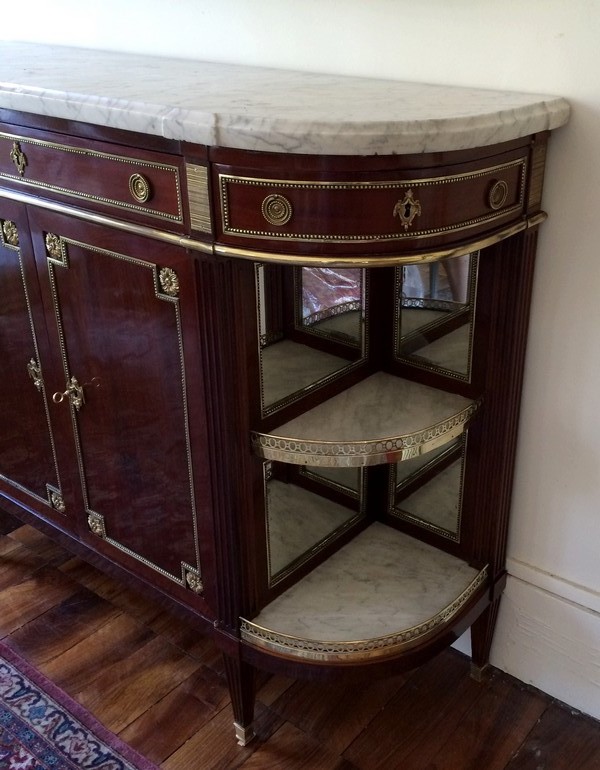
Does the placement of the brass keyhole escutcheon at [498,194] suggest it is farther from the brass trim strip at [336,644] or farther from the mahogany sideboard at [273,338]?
the brass trim strip at [336,644]

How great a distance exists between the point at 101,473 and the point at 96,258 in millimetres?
347

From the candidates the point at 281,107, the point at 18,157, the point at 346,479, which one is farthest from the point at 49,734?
the point at 281,107

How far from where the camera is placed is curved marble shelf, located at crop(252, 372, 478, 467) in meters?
0.95

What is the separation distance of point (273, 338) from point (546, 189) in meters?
0.39

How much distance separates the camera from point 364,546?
1223 mm

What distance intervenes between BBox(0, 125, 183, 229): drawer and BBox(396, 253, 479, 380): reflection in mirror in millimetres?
370

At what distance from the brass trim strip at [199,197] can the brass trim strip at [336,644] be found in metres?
0.54

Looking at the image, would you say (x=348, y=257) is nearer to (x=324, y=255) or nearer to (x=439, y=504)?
(x=324, y=255)

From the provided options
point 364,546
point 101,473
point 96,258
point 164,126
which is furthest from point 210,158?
point 364,546

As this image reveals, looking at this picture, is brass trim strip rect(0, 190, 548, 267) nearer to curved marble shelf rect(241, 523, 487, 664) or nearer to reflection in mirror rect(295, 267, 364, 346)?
reflection in mirror rect(295, 267, 364, 346)

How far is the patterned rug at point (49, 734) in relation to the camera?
3.60 ft

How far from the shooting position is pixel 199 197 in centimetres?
82

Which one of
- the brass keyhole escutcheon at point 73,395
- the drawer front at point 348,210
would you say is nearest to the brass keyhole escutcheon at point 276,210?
the drawer front at point 348,210

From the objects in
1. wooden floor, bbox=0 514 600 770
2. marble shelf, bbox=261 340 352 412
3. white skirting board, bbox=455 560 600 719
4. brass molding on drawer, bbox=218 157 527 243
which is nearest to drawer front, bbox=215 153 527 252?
brass molding on drawer, bbox=218 157 527 243
